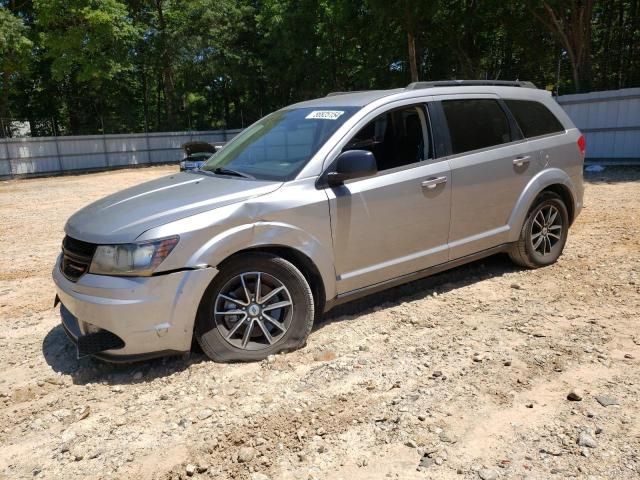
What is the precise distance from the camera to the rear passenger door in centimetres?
458

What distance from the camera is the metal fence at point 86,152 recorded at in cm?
2669

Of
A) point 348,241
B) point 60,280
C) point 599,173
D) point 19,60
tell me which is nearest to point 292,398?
point 348,241

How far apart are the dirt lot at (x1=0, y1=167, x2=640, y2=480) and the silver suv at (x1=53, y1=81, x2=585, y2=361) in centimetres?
32

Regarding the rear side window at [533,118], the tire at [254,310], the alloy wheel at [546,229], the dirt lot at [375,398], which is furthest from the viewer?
the alloy wheel at [546,229]

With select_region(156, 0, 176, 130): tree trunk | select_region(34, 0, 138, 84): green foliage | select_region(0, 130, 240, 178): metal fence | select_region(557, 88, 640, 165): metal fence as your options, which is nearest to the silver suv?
select_region(557, 88, 640, 165): metal fence

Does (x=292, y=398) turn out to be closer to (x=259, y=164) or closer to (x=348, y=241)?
(x=348, y=241)

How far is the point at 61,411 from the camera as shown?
10.6 feet

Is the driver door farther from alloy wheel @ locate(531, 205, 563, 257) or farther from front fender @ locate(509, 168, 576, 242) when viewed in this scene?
alloy wheel @ locate(531, 205, 563, 257)

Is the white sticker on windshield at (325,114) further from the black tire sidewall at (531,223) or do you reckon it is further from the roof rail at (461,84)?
the black tire sidewall at (531,223)

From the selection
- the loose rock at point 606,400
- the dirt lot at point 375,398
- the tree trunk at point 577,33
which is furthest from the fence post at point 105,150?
the loose rock at point 606,400

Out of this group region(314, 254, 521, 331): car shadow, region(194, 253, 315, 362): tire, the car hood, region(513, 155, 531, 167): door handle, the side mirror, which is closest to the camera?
the car hood

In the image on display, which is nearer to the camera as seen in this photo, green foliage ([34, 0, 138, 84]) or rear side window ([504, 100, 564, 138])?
rear side window ([504, 100, 564, 138])

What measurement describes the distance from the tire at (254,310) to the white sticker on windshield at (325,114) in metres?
Answer: 1.29

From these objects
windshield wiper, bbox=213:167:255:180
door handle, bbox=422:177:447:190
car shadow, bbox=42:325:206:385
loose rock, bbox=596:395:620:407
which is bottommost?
loose rock, bbox=596:395:620:407
